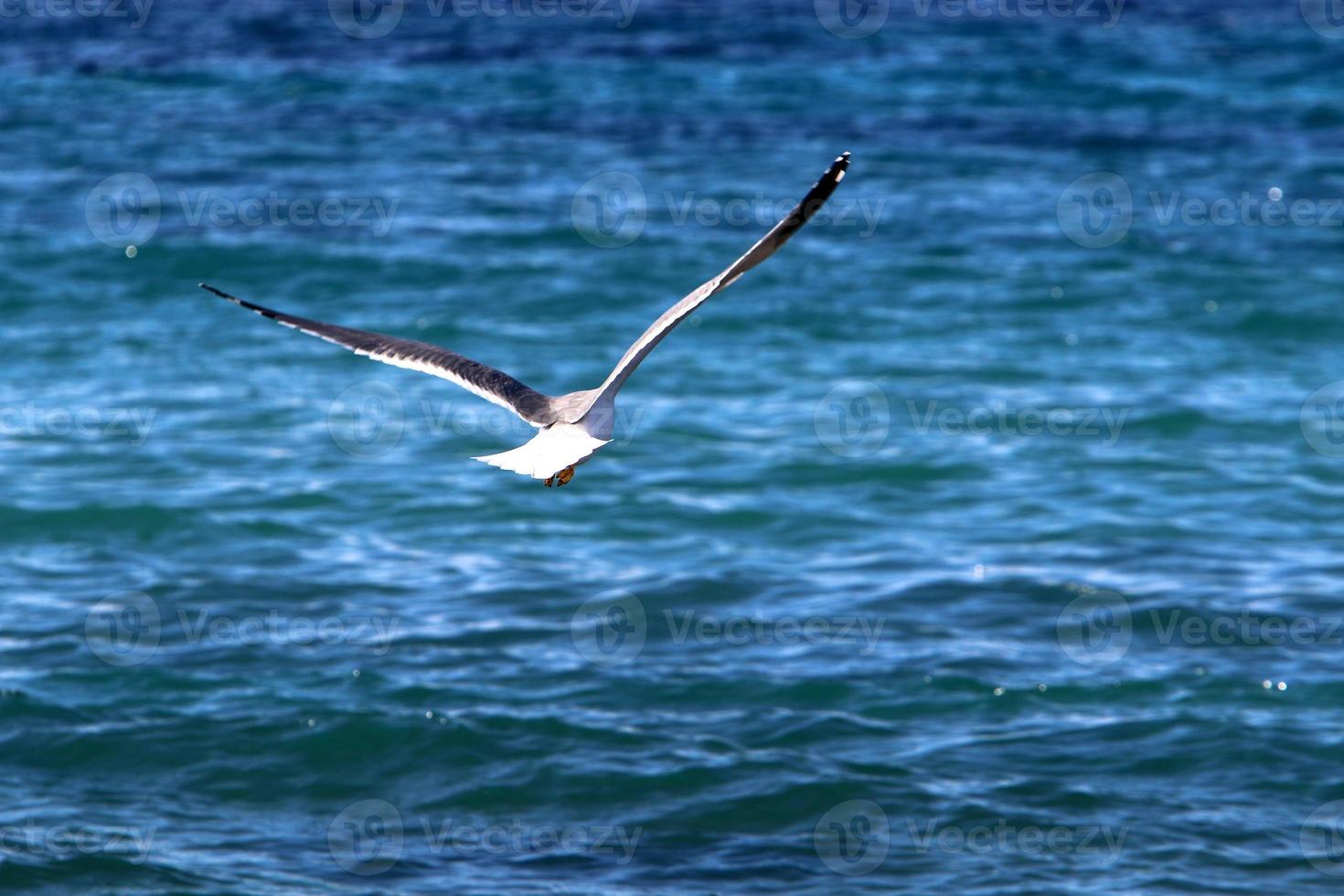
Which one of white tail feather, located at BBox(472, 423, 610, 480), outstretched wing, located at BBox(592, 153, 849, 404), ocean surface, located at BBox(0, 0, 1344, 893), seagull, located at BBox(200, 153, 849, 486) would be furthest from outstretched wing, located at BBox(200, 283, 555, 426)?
ocean surface, located at BBox(0, 0, 1344, 893)

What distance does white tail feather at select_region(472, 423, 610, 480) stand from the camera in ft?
23.3

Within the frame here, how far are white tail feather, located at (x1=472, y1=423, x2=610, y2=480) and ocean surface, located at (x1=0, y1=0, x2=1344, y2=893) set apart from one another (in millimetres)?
3132

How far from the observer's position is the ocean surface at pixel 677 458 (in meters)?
11.5

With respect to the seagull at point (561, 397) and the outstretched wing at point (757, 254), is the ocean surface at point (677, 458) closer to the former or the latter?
the seagull at point (561, 397)

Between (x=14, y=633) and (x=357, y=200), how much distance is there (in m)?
10.9

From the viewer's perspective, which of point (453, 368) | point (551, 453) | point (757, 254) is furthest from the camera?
point (453, 368)

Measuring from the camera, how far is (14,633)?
13.7m

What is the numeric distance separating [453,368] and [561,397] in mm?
702

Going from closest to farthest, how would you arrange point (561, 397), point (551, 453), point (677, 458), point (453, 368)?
point (551, 453), point (561, 397), point (453, 368), point (677, 458)

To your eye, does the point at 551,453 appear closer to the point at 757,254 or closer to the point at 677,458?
the point at 757,254

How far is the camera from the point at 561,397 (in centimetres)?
792

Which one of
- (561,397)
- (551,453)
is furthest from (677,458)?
(551,453)

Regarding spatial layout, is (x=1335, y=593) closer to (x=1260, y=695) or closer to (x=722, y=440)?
(x=1260, y=695)

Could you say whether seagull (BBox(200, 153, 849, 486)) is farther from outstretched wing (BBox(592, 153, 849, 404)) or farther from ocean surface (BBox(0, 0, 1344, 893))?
ocean surface (BBox(0, 0, 1344, 893))
